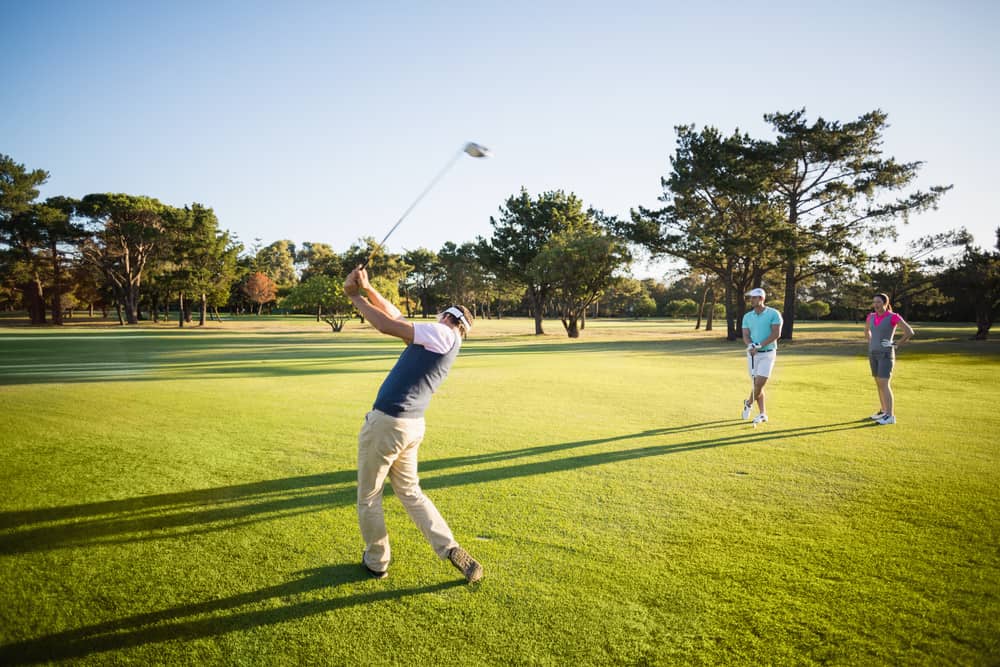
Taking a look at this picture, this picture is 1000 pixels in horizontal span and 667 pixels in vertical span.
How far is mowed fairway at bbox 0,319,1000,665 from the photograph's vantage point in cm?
330

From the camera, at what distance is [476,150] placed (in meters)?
5.55

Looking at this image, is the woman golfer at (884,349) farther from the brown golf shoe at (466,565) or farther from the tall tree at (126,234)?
the tall tree at (126,234)

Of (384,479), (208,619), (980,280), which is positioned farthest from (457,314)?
(980,280)

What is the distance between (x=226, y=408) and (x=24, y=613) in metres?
7.71

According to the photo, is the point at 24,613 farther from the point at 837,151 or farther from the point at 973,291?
the point at 973,291

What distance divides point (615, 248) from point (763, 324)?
35632 millimetres

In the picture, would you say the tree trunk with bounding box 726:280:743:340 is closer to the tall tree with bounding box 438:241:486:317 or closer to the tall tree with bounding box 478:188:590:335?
the tall tree with bounding box 478:188:590:335

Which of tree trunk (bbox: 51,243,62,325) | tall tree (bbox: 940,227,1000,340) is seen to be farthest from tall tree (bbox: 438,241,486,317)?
tall tree (bbox: 940,227,1000,340)

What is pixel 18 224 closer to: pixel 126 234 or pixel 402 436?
pixel 126 234

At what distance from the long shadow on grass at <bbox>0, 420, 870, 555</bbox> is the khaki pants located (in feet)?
5.49

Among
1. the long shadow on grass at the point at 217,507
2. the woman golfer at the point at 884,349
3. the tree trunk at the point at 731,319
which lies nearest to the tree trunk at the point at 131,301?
the tree trunk at the point at 731,319

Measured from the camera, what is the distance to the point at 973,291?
123 feet

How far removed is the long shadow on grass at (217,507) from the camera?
4773mm

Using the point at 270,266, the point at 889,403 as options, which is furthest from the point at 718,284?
the point at 270,266
